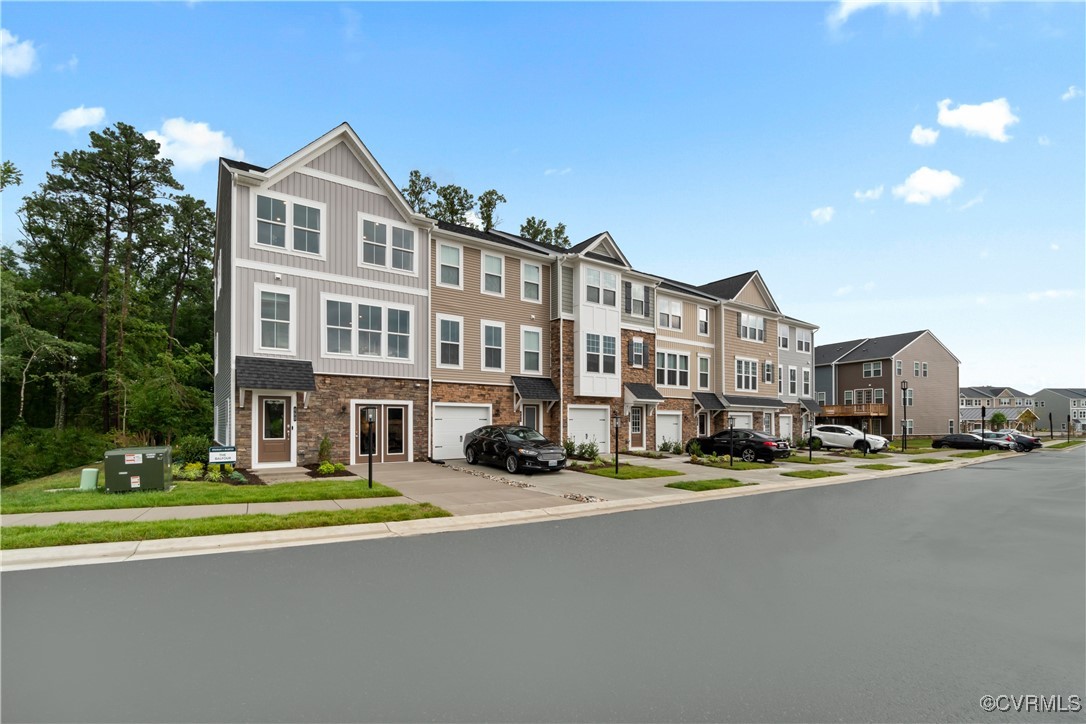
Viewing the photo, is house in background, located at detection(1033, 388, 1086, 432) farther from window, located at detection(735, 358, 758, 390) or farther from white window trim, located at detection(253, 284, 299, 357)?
white window trim, located at detection(253, 284, 299, 357)

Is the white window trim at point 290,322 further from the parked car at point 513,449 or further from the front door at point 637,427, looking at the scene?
the front door at point 637,427

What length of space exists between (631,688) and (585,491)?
10519mm

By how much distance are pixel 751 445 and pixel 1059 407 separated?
101m

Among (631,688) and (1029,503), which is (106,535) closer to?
(631,688)

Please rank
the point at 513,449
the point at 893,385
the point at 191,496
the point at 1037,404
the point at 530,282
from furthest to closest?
the point at 1037,404 → the point at 893,385 → the point at 530,282 → the point at 513,449 → the point at 191,496

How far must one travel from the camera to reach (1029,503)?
506 inches

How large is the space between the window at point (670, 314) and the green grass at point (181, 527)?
22.2m

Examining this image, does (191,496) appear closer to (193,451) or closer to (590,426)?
(193,451)

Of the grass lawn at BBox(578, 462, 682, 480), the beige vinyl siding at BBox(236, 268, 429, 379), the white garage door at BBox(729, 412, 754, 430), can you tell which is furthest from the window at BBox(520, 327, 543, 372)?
the white garage door at BBox(729, 412, 754, 430)

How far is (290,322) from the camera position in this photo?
1788 cm

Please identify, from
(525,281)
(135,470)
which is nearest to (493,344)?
(525,281)

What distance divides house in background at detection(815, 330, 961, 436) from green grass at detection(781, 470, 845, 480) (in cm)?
3313

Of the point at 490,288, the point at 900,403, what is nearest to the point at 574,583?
the point at 490,288

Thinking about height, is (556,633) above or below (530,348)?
below
